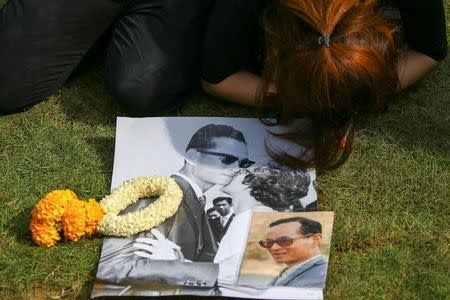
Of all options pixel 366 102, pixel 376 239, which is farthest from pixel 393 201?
pixel 366 102

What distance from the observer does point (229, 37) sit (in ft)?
5.28

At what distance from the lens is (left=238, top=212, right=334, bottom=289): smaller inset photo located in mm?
1341

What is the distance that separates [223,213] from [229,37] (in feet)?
1.28

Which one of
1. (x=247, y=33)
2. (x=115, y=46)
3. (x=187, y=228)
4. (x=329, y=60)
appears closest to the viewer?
(x=329, y=60)

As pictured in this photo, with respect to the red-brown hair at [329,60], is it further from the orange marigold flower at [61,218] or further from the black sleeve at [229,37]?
the orange marigold flower at [61,218]

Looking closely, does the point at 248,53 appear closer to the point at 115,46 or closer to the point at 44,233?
the point at 115,46

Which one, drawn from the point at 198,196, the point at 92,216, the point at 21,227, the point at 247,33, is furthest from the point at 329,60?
the point at 21,227

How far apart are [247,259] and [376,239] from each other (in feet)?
0.88

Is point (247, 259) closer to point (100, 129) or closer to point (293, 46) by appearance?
point (293, 46)

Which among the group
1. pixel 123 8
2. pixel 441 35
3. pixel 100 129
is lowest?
pixel 100 129

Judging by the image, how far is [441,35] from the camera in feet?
5.24

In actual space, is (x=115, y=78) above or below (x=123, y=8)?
below

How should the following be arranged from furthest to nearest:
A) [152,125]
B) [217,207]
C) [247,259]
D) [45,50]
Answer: [45,50]
[152,125]
[217,207]
[247,259]

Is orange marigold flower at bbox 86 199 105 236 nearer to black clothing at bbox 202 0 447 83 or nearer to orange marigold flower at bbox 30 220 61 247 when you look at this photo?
orange marigold flower at bbox 30 220 61 247
